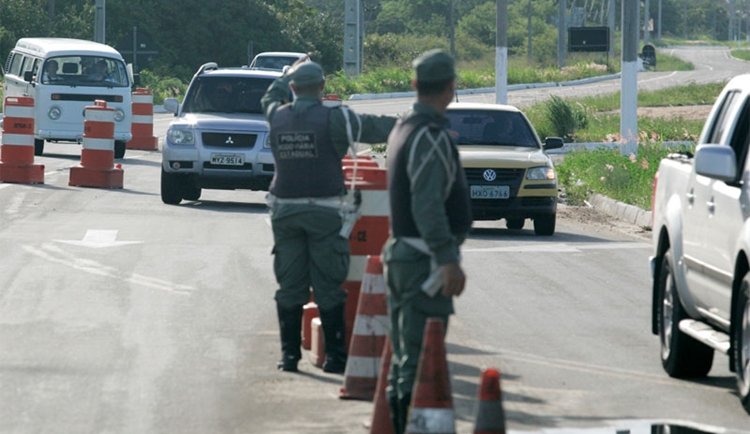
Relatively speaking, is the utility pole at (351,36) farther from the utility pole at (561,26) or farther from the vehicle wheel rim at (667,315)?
the vehicle wheel rim at (667,315)

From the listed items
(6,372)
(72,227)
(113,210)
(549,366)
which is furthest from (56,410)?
(113,210)

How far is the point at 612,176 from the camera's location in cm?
2461

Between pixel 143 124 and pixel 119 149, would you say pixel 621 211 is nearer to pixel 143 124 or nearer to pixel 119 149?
pixel 119 149

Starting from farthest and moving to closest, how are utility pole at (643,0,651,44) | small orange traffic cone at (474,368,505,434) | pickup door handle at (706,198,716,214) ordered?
utility pole at (643,0,651,44) < pickup door handle at (706,198,716,214) < small orange traffic cone at (474,368,505,434)

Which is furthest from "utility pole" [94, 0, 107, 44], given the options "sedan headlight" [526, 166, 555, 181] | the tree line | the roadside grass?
"sedan headlight" [526, 166, 555, 181]

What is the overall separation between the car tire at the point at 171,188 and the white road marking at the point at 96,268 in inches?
212

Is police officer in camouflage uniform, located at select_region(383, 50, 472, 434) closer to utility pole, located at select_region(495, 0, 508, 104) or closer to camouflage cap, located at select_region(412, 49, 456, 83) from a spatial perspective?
camouflage cap, located at select_region(412, 49, 456, 83)

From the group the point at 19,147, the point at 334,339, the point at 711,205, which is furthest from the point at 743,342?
the point at 19,147

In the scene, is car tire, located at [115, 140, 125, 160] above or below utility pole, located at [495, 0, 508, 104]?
below

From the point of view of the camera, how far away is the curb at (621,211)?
70.3 ft

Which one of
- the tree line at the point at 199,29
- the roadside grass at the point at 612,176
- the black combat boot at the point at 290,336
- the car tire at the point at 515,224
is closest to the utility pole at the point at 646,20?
the tree line at the point at 199,29

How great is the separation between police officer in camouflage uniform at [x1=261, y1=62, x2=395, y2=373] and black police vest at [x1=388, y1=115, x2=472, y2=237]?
112 inches

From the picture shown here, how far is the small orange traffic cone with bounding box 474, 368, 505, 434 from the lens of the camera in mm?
6594

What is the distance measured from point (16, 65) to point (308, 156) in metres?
24.4
